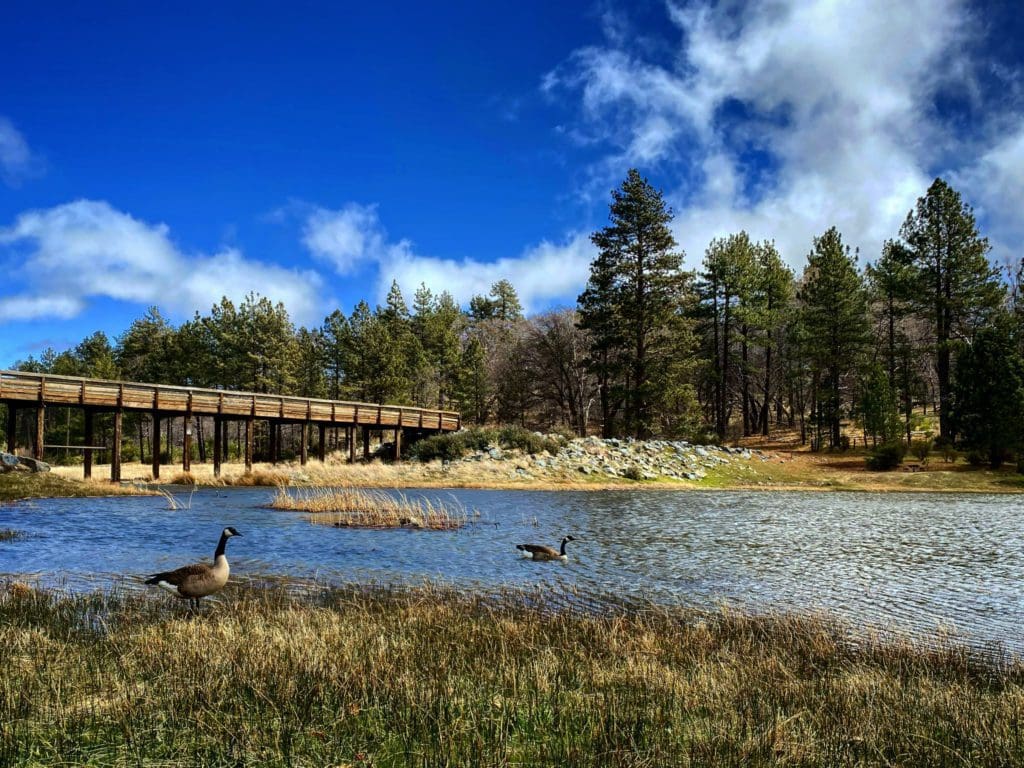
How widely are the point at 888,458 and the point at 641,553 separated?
3521 centimetres

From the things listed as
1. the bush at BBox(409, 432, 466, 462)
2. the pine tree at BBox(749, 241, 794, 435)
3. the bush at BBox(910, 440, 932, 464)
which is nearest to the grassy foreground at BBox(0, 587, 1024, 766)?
the bush at BBox(409, 432, 466, 462)

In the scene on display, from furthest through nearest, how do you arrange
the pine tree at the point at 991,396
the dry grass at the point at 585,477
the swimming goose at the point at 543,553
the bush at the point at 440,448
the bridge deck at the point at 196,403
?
1. the bush at the point at 440,448
2. the pine tree at the point at 991,396
3. the dry grass at the point at 585,477
4. the bridge deck at the point at 196,403
5. the swimming goose at the point at 543,553

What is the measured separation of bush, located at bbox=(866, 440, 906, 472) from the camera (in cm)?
4516

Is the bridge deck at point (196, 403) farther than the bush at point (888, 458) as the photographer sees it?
No

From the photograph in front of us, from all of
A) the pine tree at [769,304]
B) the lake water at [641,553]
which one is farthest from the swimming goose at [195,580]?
the pine tree at [769,304]

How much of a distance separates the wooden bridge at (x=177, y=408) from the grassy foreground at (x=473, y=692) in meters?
28.4

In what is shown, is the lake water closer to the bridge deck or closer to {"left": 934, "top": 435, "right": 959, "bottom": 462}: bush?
the bridge deck

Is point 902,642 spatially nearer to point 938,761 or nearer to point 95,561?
point 938,761

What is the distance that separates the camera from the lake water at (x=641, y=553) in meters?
12.0

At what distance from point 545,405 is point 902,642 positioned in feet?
220

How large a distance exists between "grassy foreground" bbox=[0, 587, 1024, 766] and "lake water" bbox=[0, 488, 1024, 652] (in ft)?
9.48

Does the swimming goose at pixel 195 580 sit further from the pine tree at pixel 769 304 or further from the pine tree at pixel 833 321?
the pine tree at pixel 769 304

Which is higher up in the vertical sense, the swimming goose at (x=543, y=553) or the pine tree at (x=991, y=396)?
the pine tree at (x=991, y=396)

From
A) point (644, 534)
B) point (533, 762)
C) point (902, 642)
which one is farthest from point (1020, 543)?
point (533, 762)
